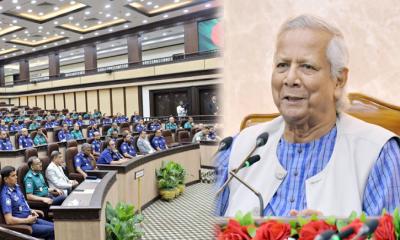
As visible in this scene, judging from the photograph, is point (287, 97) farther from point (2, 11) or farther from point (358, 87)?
point (2, 11)

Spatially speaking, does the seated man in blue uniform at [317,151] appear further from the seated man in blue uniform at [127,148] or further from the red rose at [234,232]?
the seated man in blue uniform at [127,148]

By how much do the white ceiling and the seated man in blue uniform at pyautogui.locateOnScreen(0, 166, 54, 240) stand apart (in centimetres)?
790

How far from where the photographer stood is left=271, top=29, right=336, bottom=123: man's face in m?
0.97

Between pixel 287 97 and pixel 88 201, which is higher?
pixel 287 97

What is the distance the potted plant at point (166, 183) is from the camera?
5.82 m

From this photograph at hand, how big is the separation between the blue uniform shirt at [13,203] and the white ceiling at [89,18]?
7921 mm

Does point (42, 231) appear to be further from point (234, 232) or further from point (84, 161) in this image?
point (234, 232)

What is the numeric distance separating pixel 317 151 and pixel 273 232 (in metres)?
0.37

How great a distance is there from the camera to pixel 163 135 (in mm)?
8391

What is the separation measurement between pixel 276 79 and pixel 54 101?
19485mm

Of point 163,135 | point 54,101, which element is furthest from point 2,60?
point 163,135

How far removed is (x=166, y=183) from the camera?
584cm

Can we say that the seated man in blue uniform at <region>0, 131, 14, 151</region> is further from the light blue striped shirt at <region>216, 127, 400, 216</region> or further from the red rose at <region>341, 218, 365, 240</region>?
the red rose at <region>341, 218, 365, 240</region>

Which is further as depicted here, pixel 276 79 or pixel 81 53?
pixel 81 53
